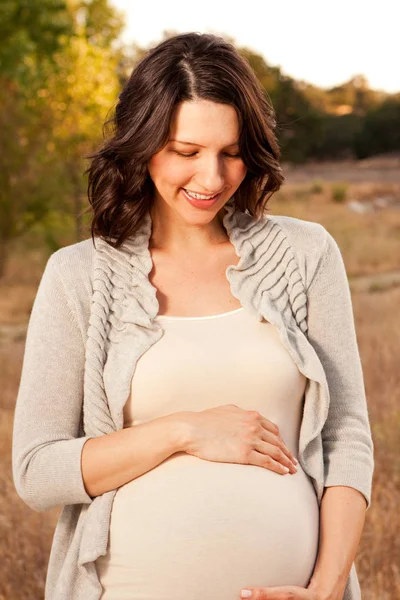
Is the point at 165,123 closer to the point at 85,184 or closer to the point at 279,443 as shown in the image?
the point at 279,443

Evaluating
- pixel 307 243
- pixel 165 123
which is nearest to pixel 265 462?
pixel 307 243

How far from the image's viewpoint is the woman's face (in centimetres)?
221

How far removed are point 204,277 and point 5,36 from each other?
50.1 ft

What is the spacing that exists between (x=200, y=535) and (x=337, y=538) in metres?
0.35

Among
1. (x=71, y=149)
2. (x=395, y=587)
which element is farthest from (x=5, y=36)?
(x=395, y=587)

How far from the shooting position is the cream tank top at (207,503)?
2.12m

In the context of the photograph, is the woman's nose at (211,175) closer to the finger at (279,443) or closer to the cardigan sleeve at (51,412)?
the cardigan sleeve at (51,412)

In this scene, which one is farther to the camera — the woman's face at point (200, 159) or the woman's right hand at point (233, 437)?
the woman's face at point (200, 159)

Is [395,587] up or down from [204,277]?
down

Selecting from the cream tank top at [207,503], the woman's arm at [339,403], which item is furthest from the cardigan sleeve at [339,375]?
the cream tank top at [207,503]

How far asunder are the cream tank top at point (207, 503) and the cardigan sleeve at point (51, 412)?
14 cm

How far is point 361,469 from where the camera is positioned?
2.30 meters

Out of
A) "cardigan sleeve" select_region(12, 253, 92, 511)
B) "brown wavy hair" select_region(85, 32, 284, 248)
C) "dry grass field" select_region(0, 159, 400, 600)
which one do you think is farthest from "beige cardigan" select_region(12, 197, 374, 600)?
"dry grass field" select_region(0, 159, 400, 600)

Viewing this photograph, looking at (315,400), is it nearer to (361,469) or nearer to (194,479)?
(361,469)
